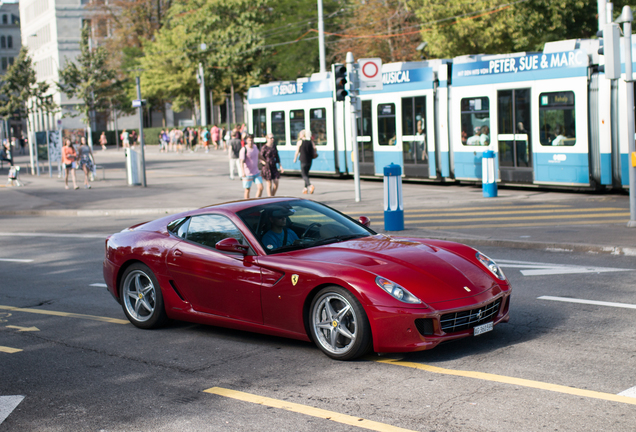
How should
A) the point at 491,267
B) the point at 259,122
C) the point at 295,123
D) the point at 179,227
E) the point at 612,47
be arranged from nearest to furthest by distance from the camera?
the point at 491,267, the point at 179,227, the point at 612,47, the point at 295,123, the point at 259,122

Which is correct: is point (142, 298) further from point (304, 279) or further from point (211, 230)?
point (304, 279)

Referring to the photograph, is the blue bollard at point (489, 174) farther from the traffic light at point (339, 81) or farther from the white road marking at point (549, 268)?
the white road marking at point (549, 268)

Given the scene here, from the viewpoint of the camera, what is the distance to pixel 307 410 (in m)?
4.93

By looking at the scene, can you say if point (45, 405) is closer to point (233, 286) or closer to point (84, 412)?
point (84, 412)

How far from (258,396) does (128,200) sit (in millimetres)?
17900

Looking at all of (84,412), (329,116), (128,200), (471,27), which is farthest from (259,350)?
(471,27)

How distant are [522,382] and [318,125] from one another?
75.3 feet

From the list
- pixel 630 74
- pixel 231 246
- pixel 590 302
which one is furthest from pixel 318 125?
pixel 231 246

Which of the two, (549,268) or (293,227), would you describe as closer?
(293,227)

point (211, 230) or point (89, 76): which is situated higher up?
point (89, 76)

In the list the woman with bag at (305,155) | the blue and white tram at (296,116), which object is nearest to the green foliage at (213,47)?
the blue and white tram at (296,116)

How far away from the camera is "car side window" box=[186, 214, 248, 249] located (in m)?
6.92

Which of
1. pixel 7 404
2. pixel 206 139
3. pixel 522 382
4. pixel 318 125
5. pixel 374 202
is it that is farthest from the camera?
pixel 206 139

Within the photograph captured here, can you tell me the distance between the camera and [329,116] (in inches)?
1071
